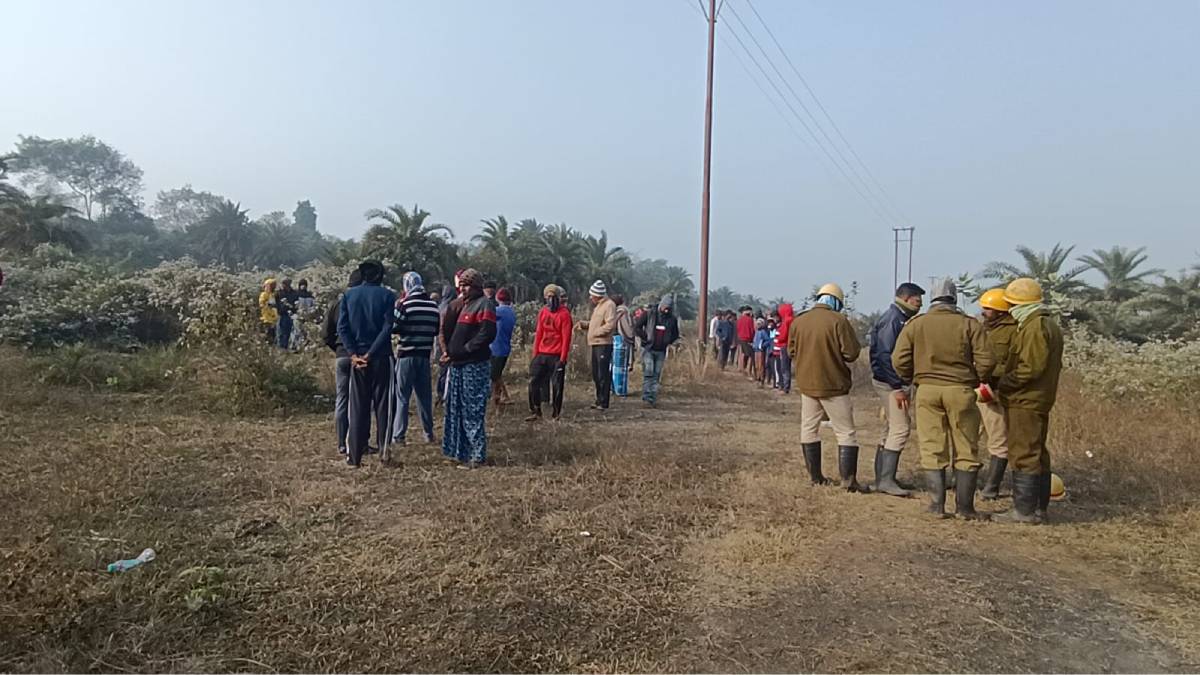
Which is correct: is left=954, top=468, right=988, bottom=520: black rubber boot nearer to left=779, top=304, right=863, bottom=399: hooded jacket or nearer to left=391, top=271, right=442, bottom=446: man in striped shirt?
left=779, top=304, right=863, bottom=399: hooded jacket

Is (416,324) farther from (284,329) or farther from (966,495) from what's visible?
(284,329)

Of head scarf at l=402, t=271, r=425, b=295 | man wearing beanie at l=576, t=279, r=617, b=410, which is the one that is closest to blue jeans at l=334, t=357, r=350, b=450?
head scarf at l=402, t=271, r=425, b=295

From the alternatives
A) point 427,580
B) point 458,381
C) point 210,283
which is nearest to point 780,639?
point 427,580

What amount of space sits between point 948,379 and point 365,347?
4.70 metres

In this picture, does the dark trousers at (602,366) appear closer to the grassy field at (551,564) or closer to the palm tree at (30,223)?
the grassy field at (551,564)

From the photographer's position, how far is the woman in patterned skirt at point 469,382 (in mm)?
6953

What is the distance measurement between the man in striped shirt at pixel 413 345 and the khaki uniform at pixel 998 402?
15.4ft

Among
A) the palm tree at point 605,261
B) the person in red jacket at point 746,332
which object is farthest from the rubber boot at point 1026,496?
the palm tree at point 605,261

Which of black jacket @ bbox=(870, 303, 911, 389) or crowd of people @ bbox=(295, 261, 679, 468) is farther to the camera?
crowd of people @ bbox=(295, 261, 679, 468)

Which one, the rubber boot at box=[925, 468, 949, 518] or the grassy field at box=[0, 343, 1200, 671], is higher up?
the rubber boot at box=[925, 468, 949, 518]

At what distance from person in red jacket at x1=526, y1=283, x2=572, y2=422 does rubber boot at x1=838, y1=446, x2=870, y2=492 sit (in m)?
3.83

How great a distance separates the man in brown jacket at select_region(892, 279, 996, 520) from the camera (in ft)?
18.6

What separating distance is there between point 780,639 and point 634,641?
0.70 meters

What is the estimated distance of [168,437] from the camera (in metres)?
7.45
